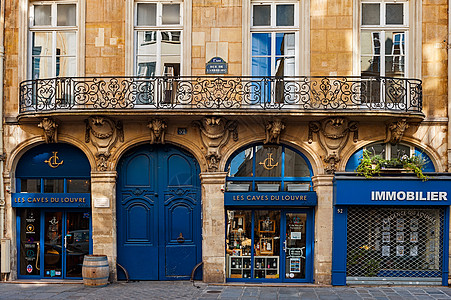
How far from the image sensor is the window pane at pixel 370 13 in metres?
11.1

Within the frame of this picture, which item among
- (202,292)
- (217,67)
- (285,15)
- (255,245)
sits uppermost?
(285,15)

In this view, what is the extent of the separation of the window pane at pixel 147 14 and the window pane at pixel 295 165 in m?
4.39

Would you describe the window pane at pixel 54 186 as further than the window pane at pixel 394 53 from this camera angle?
Yes

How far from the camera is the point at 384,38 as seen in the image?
36.3 ft

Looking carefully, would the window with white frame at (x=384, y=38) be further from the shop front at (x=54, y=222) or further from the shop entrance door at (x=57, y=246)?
the shop entrance door at (x=57, y=246)

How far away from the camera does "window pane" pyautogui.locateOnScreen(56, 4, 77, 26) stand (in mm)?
11328

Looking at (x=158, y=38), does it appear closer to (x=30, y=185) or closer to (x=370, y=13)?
(x=30, y=185)

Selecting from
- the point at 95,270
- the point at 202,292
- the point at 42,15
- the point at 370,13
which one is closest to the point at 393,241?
the point at 202,292

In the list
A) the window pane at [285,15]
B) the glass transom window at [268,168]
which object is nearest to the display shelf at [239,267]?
the glass transom window at [268,168]

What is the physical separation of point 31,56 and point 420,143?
9235mm

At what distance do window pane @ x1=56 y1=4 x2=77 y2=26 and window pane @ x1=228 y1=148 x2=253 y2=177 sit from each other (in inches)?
195

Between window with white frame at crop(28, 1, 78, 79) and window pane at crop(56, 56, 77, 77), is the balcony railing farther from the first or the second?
window with white frame at crop(28, 1, 78, 79)

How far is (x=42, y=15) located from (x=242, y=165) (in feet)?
19.5

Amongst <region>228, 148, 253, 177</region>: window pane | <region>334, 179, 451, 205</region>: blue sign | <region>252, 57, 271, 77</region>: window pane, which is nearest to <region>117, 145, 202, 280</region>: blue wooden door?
<region>228, 148, 253, 177</region>: window pane
